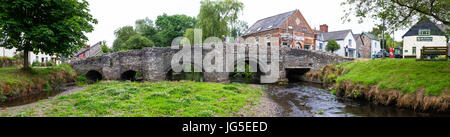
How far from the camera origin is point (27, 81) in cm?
1555

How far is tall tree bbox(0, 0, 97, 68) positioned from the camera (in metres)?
14.1

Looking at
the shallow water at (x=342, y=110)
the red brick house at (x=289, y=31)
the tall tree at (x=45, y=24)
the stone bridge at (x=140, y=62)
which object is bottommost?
the shallow water at (x=342, y=110)

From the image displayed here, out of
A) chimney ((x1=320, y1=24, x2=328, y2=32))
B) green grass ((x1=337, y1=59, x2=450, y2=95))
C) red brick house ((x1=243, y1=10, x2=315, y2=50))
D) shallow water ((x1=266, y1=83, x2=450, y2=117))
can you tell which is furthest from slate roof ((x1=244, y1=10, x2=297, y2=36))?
shallow water ((x1=266, y1=83, x2=450, y2=117))

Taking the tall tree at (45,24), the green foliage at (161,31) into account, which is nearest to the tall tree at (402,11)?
the tall tree at (45,24)

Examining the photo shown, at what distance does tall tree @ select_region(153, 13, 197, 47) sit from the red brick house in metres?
22.2

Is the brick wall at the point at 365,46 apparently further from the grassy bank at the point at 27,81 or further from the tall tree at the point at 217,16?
the grassy bank at the point at 27,81

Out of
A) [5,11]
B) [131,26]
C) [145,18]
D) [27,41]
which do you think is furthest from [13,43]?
[145,18]

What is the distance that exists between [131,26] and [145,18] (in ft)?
34.8

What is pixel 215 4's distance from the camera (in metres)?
32.2

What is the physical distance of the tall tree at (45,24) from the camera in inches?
555

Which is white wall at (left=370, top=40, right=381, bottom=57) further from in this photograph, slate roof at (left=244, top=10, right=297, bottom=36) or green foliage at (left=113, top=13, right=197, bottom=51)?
green foliage at (left=113, top=13, right=197, bottom=51)

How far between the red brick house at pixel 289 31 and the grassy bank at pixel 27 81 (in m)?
27.1

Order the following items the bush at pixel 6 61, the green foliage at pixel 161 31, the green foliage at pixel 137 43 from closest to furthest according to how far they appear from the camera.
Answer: the bush at pixel 6 61, the green foliage at pixel 137 43, the green foliage at pixel 161 31
